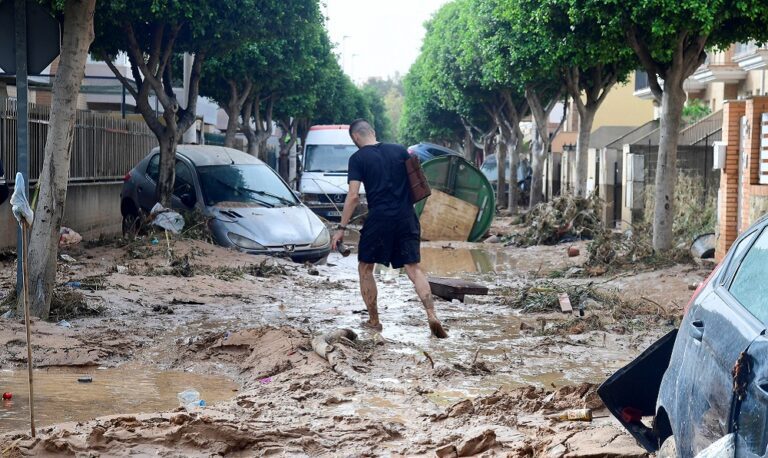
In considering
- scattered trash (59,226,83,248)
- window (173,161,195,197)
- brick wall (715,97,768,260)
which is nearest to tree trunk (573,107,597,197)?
brick wall (715,97,768,260)

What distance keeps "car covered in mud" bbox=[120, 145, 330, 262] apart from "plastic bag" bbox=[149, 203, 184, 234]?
0.40 metres

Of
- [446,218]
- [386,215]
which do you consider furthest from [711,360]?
[446,218]

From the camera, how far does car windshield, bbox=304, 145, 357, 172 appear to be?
29250mm

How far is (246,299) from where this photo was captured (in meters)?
11.7

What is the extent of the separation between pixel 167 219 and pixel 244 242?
1.25 meters

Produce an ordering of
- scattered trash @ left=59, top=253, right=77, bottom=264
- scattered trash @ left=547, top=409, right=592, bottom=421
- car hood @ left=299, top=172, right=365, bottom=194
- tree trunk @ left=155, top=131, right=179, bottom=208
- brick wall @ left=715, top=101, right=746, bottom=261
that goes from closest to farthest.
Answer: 1. scattered trash @ left=547, top=409, right=592, bottom=421
2. scattered trash @ left=59, top=253, right=77, bottom=264
3. brick wall @ left=715, top=101, right=746, bottom=261
4. tree trunk @ left=155, top=131, right=179, bottom=208
5. car hood @ left=299, top=172, right=365, bottom=194

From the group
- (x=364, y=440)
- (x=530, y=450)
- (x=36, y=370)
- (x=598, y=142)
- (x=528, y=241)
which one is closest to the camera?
(x=530, y=450)

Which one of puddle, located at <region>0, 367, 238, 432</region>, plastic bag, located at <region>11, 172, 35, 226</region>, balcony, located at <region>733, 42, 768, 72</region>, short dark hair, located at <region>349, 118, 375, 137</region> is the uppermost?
balcony, located at <region>733, 42, 768, 72</region>

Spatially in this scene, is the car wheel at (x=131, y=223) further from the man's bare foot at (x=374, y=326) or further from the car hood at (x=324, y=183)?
the car hood at (x=324, y=183)

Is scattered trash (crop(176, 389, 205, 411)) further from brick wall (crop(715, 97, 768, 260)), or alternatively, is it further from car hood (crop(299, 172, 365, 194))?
car hood (crop(299, 172, 365, 194))

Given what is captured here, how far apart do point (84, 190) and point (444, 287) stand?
26.6 ft

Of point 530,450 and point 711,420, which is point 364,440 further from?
point 711,420

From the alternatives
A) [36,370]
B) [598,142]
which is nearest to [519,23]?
[36,370]

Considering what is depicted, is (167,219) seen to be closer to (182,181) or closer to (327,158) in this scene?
(182,181)
